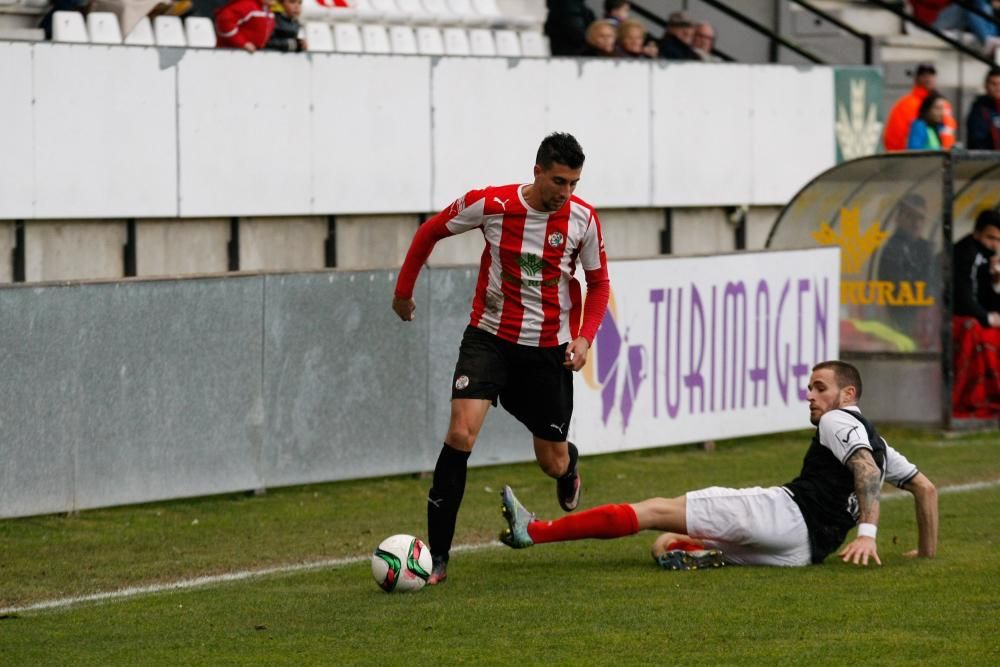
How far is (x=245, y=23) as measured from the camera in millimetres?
15492

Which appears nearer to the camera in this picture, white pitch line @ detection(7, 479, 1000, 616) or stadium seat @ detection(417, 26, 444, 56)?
white pitch line @ detection(7, 479, 1000, 616)

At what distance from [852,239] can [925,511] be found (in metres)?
7.74

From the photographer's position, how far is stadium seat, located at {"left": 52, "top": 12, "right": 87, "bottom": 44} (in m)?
14.4

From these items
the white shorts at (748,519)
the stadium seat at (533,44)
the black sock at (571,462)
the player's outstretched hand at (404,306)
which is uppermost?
the stadium seat at (533,44)

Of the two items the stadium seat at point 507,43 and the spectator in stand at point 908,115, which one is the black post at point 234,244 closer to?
the stadium seat at point 507,43

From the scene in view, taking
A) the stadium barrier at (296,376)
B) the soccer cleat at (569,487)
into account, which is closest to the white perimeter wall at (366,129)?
the stadium barrier at (296,376)

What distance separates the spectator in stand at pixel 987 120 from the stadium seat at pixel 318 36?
24.2 ft

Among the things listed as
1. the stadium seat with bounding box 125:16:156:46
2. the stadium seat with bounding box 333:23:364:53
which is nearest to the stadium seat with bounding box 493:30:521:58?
the stadium seat with bounding box 333:23:364:53

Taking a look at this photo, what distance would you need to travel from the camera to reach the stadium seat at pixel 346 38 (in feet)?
55.2

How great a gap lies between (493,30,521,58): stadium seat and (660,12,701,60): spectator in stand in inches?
64.3

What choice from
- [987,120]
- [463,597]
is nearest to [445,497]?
[463,597]

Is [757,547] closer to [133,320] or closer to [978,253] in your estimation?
[133,320]

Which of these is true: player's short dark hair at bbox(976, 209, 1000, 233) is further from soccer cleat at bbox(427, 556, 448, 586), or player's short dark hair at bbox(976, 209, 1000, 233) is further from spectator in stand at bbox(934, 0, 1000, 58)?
spectator in stand at bbox(934, 0, 1000, 58)

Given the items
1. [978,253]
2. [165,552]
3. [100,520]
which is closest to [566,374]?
[165,552]
